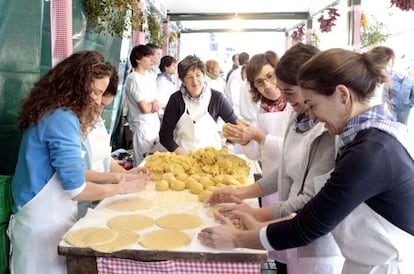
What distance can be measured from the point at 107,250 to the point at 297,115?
1.02 metres

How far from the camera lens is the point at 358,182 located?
989mm

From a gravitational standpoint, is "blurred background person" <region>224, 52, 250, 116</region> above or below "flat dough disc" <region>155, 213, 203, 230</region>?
above

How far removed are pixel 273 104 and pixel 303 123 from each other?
0.64 m

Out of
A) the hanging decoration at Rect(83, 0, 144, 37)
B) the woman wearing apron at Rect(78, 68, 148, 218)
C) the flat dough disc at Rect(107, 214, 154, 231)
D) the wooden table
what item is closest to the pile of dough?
the woman wearing apron at Rect(78, 68, 148, 218)

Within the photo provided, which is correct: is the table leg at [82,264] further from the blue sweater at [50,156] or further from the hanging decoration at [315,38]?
the hanging decoration at [315,38]

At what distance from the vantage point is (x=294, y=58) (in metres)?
1.54

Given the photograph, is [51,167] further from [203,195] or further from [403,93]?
[403,93]

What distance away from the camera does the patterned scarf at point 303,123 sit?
1627mm

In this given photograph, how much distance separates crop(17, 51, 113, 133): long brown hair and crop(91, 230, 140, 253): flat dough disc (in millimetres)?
580

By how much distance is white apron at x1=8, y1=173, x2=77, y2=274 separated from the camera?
157 cm

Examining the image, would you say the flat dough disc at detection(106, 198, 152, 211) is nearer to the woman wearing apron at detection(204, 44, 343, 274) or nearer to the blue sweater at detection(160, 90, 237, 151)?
the woman wearing apron at detection(204, 44, 343, 274)

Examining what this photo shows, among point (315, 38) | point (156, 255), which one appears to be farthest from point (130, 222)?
point (315, 38)

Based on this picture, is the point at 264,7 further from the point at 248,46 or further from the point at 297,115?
the point at 297,115

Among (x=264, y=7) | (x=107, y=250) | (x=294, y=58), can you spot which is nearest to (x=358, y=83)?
(x=294, y=58)
